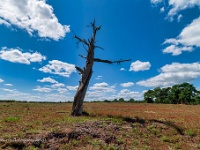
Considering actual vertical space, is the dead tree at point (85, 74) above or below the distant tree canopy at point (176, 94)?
below

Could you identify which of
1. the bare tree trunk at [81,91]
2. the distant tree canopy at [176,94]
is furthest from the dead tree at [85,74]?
the distant tree canopy at [176,94]

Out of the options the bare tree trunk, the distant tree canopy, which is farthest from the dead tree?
the distant tree canopy

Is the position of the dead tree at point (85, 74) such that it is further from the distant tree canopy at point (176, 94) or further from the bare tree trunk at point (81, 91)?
the distant tree canopy at point (176, 94)

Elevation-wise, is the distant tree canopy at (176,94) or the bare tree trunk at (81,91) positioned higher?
the distant tree canopy at (176,94)

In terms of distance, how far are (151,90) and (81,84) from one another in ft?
412

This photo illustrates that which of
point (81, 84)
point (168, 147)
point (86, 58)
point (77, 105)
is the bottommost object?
point (168, 147)

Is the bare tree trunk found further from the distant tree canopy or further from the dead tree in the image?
the distant tree canopy

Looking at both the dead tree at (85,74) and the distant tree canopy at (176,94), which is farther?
the distant tree canopy at (176,94)

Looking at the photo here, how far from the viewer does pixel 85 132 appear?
36.7 feet

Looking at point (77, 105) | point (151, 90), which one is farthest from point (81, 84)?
point (151, 90)

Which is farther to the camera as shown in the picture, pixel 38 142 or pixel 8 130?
pixel 8 130

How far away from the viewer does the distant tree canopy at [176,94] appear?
368 ft

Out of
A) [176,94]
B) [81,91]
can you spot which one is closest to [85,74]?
[81,91]

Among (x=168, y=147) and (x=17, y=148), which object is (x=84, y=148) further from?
(x=168, y=147)
